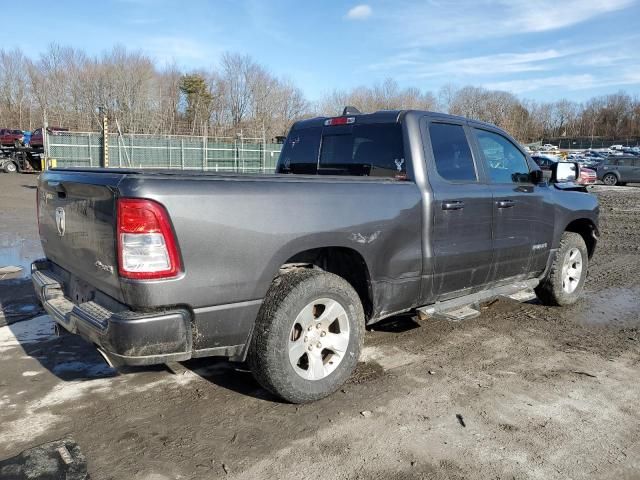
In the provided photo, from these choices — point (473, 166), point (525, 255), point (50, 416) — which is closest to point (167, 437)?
point (50, 416)

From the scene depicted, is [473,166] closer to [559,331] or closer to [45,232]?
[559,331]

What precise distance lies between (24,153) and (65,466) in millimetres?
30638

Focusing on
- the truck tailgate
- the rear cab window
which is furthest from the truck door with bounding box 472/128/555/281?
the truck tailgate

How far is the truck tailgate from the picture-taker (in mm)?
2848

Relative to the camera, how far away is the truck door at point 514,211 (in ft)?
15.2

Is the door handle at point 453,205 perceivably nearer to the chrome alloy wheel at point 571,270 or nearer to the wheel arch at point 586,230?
the chrome alloy wheel at point 571,270

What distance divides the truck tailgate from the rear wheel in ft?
109

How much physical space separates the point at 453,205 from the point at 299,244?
4.88ft

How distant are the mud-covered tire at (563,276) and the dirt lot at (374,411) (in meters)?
0.71

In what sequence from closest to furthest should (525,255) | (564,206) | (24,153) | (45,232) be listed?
(45,232) < (525,255) < (564,206) < (24,153)

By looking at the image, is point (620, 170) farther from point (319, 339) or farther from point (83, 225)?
point (83, 225)

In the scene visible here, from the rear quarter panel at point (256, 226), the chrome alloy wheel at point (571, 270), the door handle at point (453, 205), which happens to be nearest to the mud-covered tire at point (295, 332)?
the rear quarter panel at point (256, 226)

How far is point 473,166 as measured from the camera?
14.8 ft

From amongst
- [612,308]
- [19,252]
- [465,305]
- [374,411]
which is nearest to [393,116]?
[465,305]
